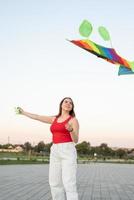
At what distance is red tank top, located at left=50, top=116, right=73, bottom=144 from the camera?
5887mm

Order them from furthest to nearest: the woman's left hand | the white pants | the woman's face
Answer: the woman's face
the woman's left hand
the white pants

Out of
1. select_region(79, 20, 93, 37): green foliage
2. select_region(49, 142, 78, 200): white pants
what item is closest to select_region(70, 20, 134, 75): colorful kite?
select_region(79, 20, 93, 37): green foliage

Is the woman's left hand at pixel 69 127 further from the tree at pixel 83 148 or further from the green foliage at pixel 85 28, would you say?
the tree at pixel 83 148

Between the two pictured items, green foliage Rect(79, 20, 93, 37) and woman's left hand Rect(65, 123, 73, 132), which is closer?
green foliage Rect(79, 20, 93, 37)

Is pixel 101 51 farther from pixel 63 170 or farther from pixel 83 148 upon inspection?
pixel 83 148

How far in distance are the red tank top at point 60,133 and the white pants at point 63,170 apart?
0.06m

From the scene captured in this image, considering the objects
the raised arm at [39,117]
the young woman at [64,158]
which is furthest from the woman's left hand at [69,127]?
the raised arm at [39,117]

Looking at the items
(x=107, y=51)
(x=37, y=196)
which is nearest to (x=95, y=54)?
(x=107, y=51)

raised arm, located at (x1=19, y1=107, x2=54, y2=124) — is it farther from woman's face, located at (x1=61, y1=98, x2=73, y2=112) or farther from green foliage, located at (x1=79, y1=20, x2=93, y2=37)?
green foliage, located at (x1=79, y1=20, x2=93, y2=37)

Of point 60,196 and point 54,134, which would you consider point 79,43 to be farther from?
point 60,196

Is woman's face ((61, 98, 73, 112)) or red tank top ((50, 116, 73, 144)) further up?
woman's face ((61, 98, 73, 112))

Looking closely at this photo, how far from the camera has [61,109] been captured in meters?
6.17

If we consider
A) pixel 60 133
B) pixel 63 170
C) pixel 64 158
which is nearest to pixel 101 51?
pixel 60 133

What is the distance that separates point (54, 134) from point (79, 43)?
1242 millimetres
